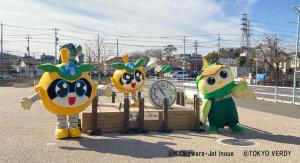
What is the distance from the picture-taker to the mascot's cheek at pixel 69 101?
26.1 feet

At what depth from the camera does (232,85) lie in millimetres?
9250

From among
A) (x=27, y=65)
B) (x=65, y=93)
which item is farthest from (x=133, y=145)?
(x=27, y=65)

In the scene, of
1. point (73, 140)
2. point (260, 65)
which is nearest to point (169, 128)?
point (73, 140)

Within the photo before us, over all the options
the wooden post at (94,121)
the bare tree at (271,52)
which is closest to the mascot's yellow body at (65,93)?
the wooden post at (94,121)

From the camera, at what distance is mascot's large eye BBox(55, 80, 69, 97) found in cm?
792

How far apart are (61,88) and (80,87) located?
42 centimetres

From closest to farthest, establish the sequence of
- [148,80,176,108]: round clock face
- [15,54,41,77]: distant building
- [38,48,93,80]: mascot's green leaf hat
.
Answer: [38,48,93,80]: mascot's green leaf hat, [148,80,176,108]: round clock face, [15,54,41,77]: distant building

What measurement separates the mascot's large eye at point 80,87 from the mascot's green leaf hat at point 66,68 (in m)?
0.14

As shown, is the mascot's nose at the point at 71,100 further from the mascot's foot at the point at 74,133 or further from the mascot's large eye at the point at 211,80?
the mascot's large eye at the point at 211,80

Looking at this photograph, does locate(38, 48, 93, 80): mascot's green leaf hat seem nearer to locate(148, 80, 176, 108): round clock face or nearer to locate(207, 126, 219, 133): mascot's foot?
locate(148, 80, 176, 108): round clock face

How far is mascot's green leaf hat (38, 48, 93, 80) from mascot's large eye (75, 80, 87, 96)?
0.14 meters

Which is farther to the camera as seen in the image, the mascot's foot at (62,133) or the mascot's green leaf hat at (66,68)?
the mascot's foot at (62,133)

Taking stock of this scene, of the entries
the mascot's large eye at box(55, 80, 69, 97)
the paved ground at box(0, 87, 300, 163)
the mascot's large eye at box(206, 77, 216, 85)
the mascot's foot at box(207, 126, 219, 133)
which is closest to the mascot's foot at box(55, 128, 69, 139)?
the paved ground at box(0, 87, 300, 163)

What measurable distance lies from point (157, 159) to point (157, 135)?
220cm
